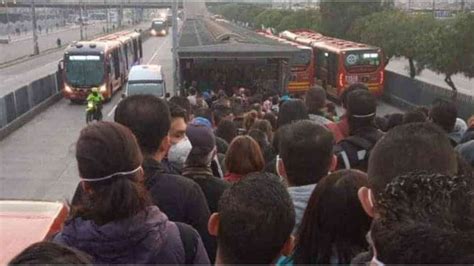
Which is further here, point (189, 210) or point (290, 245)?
point (189, 210)

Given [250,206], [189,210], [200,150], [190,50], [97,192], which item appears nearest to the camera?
[250,206]

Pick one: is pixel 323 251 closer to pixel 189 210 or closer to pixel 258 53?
pixel 189 210

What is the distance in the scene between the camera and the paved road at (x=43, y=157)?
54.2ft

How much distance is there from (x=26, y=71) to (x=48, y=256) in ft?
171

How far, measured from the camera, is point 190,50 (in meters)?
20.0

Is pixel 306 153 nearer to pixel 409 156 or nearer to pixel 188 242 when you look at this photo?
pixel 409 156

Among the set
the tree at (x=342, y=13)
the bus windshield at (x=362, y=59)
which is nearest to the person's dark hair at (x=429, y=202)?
the bus windshield at (x=362, y=59)

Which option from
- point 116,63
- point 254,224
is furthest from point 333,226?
point 116,63

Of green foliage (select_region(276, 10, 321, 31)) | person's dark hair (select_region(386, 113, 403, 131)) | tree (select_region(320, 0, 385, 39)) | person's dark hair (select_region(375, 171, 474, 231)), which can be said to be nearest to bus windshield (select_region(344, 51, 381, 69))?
tree (select_region(320, 0, 385, 39))

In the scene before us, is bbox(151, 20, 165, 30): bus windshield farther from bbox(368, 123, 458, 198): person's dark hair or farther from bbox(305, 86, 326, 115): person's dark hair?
bbox(368, 123, 458, 198): person's dark hair

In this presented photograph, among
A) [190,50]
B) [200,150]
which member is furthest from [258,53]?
[200,150]

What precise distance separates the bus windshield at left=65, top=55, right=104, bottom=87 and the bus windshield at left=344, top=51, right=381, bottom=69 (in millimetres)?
10547

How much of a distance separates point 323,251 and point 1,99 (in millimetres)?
21863

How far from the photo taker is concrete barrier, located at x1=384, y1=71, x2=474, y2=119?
2473 cm
